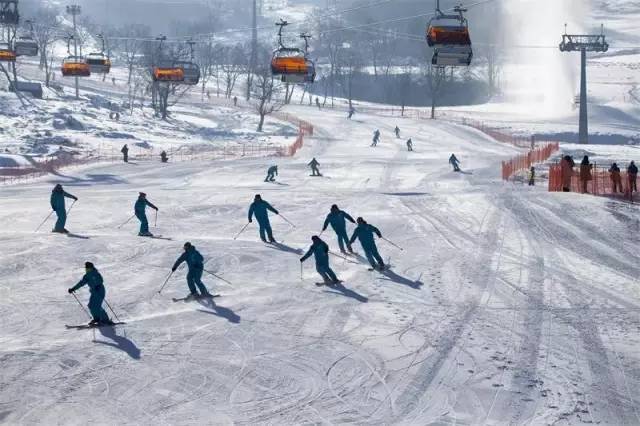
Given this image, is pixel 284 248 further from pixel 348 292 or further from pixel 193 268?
pixel 193 268

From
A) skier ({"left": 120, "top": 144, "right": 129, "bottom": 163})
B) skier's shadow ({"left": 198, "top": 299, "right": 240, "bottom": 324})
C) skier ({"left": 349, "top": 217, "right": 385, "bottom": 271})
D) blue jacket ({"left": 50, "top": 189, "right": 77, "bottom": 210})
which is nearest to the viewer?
skier's shadow ({"left": 198, "top": 299, "right": 240, "bottom": 324})

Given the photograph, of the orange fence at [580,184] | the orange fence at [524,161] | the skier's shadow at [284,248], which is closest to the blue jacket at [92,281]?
the skier's shadow at [284,248]

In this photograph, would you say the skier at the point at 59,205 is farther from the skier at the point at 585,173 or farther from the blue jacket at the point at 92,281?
the skier at the point at 585,173

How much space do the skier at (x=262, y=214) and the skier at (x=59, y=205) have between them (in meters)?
4.79

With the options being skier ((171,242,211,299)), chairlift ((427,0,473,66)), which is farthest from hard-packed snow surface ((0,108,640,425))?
chairlift ((427,0,473,66))

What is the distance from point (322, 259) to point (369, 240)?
183 cm

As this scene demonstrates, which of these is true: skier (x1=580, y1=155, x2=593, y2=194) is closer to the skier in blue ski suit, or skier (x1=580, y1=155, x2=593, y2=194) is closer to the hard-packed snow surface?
the hard-packed snow surface

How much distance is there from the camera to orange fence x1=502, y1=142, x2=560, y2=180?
38.9 meters

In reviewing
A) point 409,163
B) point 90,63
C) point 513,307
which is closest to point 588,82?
point 409,163

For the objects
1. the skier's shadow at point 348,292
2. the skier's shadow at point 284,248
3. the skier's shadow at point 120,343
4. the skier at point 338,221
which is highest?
the skier at point 338,221

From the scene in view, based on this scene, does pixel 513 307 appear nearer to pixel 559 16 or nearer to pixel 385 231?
pixel 385 231

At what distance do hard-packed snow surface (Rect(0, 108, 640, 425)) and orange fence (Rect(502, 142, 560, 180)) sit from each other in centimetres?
977

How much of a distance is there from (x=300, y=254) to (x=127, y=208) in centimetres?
983

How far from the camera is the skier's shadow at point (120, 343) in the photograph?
1255cm
